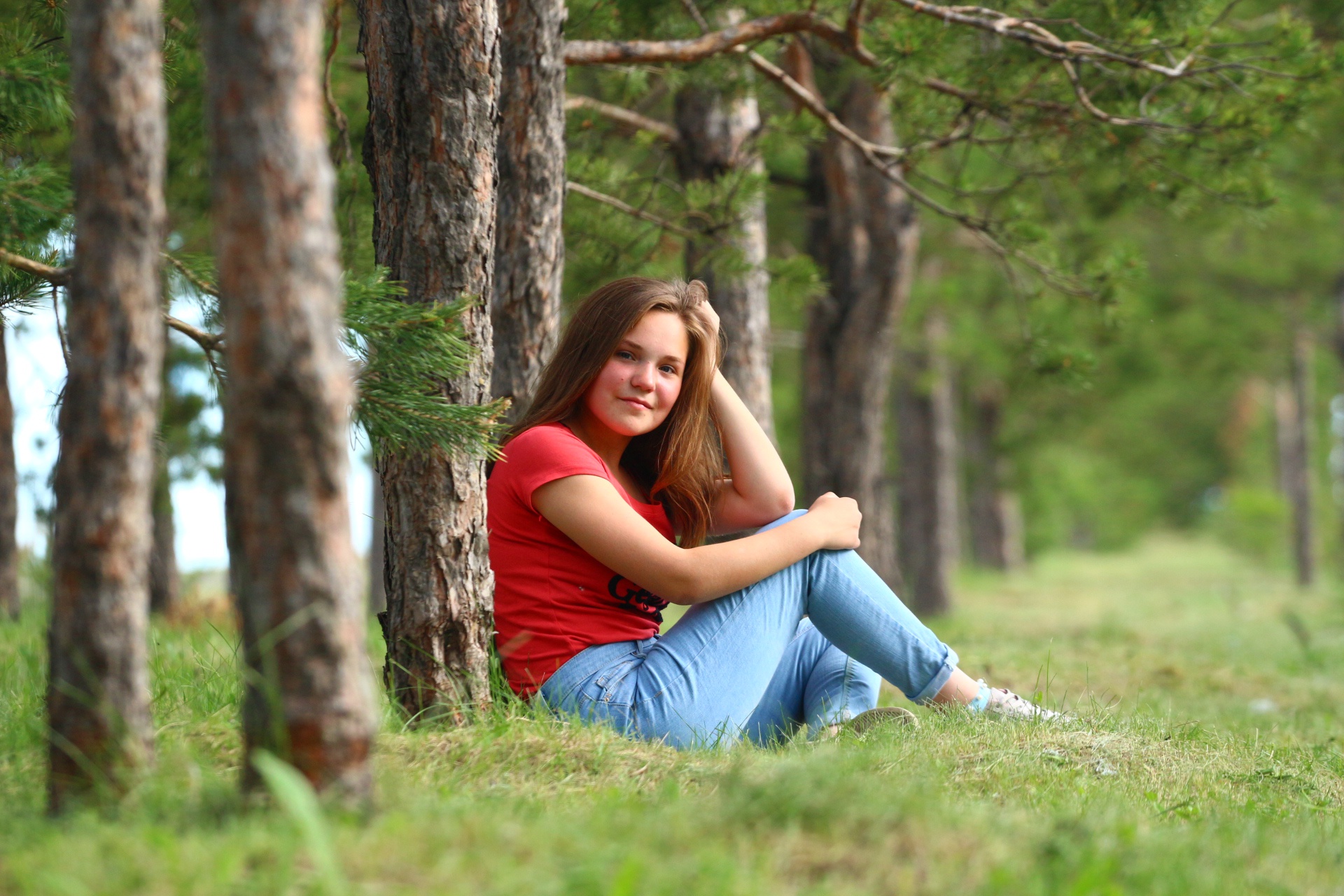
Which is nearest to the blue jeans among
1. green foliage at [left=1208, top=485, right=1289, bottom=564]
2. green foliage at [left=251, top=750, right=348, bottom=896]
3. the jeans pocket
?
the jeans pocket

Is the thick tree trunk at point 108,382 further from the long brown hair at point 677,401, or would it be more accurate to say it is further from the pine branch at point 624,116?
the pine branch at point 624,116

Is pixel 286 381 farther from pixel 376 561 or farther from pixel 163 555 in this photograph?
pixel 376 561

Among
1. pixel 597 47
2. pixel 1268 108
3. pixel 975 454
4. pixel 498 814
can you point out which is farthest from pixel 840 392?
pixel 975 454

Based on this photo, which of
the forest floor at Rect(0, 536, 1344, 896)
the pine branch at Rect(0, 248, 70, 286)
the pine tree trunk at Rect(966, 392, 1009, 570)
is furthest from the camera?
the pine tree trunk at Rect(966, 392, 1009, 570)

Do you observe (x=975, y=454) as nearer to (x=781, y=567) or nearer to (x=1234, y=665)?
(x=1234, y=665)

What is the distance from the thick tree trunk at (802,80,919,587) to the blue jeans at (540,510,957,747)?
3517mm

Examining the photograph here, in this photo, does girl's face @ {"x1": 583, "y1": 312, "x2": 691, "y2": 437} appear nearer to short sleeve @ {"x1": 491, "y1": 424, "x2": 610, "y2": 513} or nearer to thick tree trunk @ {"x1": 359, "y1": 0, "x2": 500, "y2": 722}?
short sleeve @ {"x1": 491, "y1": 424, "x2": 610, "y2": 513}

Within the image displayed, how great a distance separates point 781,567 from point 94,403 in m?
1.63

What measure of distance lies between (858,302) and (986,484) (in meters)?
10.1

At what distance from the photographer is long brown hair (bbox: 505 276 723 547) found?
2869mm

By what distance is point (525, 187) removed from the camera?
3553 mm

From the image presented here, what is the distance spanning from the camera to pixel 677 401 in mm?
3055

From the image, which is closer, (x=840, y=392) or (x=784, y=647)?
(x=784, y=647)

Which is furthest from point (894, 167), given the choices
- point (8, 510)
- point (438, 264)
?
point (8, 510)
